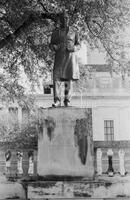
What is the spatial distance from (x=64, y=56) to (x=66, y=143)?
2195 mm

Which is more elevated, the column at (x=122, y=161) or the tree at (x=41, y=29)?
the tree at (x=41, y=29)

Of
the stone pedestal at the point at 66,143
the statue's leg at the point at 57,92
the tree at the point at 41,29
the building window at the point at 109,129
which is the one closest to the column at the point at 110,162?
the stone pedestal at the point at 66,143

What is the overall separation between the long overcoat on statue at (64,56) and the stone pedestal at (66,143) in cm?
95

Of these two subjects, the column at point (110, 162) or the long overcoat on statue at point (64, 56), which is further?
the long overcoat on statue at point (64, 56)

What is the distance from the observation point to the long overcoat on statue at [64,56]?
400 inches

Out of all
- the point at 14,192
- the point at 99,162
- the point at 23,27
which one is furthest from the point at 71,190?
the point at 23,27

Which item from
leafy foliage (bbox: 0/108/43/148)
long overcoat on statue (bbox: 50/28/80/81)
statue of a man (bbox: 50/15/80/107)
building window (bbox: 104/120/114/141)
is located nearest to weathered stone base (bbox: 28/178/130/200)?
statue of a man (bbox: 50/15/80/107)

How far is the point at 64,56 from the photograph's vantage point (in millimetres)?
10250

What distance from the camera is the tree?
44.8ft

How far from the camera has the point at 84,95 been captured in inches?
1763

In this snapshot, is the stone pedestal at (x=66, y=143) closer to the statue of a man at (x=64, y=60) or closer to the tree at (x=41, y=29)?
the statue of a man at (x=64, y=60)

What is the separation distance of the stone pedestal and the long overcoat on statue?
955mm

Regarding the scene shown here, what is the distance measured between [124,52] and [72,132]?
7.63 meters

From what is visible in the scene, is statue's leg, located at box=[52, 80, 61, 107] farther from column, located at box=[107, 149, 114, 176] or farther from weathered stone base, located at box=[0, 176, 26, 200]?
weathered stone base, located at box=[0, 176, 26, 200]
